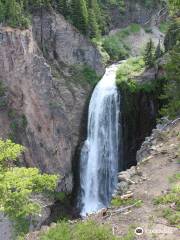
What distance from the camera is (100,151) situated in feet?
132

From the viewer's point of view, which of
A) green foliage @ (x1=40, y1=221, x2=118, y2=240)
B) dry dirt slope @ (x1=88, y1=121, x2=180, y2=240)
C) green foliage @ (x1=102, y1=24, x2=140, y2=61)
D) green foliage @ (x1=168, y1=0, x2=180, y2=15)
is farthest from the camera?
green foliage @ (x1=102, y1=24, x2=140, y2=61)

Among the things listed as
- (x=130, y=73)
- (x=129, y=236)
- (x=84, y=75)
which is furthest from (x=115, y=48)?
(x=129, y=236)

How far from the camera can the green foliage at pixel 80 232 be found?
14.0m

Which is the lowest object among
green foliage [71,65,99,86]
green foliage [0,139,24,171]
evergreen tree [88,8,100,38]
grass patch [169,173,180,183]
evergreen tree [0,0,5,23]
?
grass patch [169,173,180,183]

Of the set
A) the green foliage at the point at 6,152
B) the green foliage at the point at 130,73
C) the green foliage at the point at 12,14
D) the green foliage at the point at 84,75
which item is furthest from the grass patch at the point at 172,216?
the green foliage at the point at 84,75

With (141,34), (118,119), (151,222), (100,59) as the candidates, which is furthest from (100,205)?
(141,34)

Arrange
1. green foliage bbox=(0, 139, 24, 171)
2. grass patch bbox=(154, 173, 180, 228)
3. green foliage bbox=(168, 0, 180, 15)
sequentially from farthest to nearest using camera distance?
green foliage bbox=(168, 0, 180, 15) → green foliage bbox=(0, 139, 24, 171) → grass patch bbox=(154, 173, 180, 228)

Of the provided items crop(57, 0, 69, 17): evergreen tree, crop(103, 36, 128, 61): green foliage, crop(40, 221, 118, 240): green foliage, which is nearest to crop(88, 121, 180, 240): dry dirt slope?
crop(40, 221, 118, 240): green foliage

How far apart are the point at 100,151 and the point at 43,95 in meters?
7.00

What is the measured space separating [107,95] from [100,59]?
5.28 metres

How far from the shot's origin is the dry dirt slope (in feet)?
48.2

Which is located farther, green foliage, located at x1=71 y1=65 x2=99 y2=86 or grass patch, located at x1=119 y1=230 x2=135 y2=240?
green foliage, located at x1=71 y1=65 x2=99 y2=86

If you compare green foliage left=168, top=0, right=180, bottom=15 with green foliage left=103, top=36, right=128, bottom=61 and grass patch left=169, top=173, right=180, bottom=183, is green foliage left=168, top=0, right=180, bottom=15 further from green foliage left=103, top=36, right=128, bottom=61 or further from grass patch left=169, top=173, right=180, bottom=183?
green foliage left=103, top=36, right=128, bottom=61

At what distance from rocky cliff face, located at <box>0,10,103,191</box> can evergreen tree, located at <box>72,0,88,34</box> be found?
134cm
